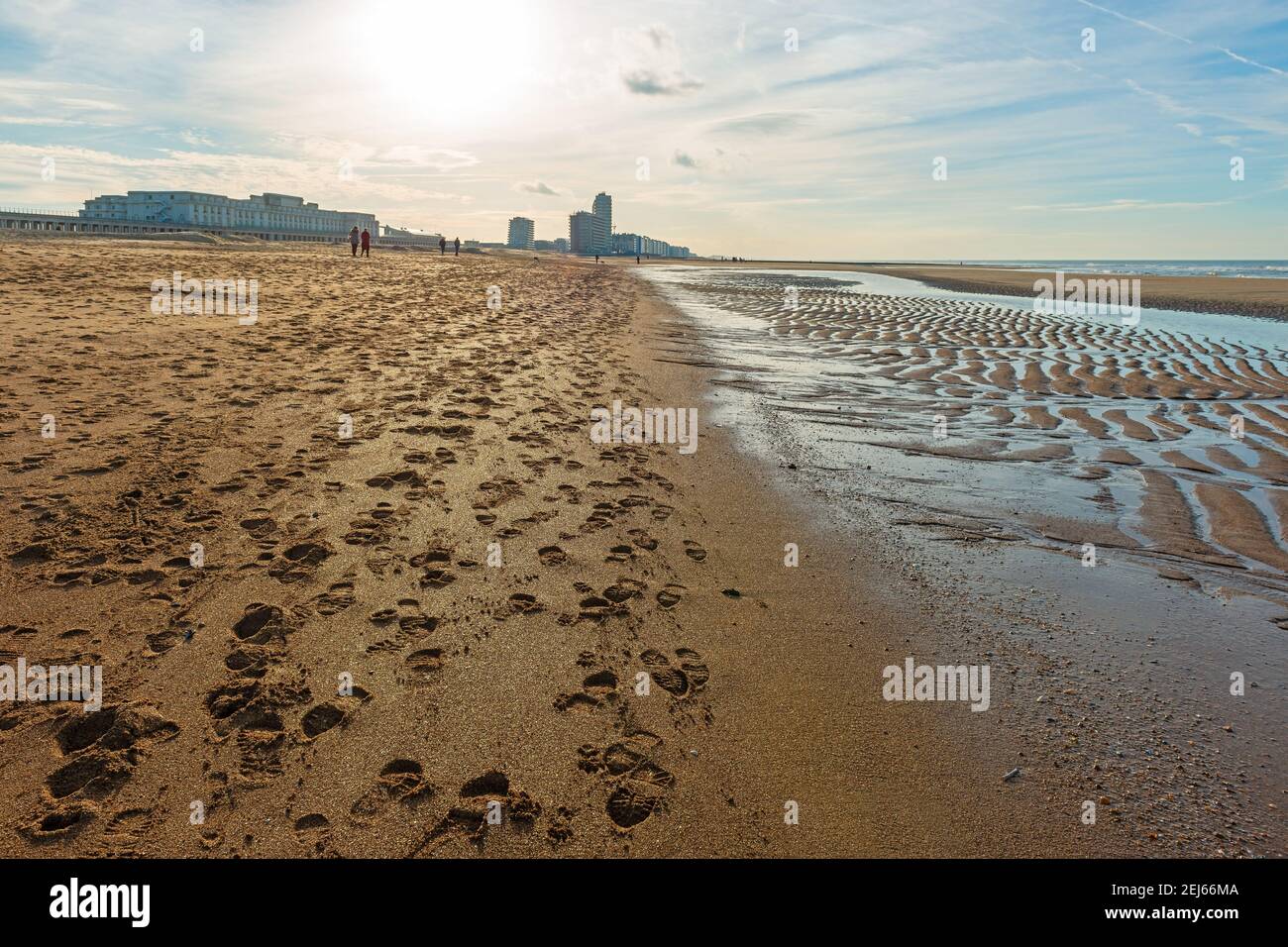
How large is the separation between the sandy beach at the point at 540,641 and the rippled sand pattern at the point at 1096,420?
11 centimetres

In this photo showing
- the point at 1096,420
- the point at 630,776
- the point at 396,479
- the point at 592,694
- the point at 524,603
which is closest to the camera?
the point at 630,776

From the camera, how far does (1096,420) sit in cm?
1187

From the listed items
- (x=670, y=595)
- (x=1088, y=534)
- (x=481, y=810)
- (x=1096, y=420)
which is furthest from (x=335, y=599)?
(x=1096, y=420)

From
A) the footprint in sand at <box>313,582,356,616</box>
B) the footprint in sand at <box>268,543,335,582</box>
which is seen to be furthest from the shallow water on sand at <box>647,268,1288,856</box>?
the footprint in sand at <box>268,543,335,582</box>

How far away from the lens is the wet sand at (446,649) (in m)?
3.26

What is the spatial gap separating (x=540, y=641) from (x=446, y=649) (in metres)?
0.63

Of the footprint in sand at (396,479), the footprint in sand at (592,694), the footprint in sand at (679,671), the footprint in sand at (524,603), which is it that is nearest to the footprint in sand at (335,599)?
the footprint in sand at (524,603)

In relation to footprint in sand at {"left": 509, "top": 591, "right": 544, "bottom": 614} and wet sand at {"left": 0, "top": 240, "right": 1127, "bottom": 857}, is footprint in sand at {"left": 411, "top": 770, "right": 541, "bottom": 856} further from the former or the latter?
footprint in sand at {"left": 509, "top": 591, "right": 544, "bottom": 614}

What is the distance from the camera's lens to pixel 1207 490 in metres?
8.38

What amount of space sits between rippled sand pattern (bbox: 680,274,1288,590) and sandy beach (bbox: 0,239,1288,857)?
114 mm

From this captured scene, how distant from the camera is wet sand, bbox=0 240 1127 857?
3258mm

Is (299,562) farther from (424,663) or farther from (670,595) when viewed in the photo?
(670,595)
